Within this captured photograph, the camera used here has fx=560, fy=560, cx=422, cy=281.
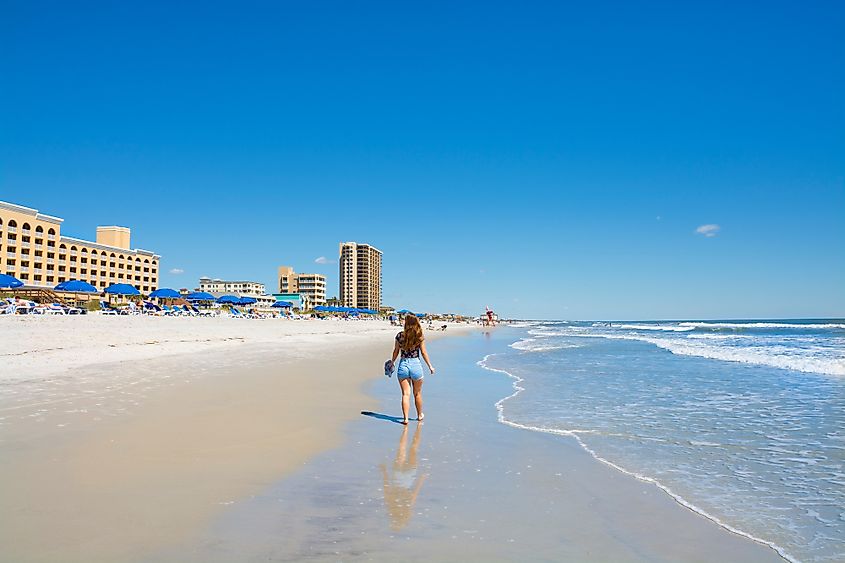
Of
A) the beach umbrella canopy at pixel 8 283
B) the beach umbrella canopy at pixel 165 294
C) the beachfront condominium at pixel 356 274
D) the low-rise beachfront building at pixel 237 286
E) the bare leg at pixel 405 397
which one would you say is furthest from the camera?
the beachfront condominium at pixel 356 274

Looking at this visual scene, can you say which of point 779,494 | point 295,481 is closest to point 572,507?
point 779,494

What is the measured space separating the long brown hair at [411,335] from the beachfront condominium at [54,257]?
2762 inches

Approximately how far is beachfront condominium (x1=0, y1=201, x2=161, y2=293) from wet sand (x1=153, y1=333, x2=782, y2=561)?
237 ft

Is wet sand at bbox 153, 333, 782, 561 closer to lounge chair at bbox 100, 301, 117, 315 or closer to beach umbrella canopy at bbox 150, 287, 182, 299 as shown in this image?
lounge chair at bbox 100, 301, 117, 315

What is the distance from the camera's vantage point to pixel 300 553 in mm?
3539

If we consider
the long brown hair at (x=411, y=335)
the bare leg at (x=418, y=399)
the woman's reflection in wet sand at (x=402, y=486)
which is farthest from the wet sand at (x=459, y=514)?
the long brown hair at (x=411, y=335)

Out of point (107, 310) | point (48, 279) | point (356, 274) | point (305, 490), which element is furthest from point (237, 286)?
point (305, 490)

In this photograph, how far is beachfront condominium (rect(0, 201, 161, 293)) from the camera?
65375 mm

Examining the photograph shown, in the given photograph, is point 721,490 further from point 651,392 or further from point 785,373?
point 785,373

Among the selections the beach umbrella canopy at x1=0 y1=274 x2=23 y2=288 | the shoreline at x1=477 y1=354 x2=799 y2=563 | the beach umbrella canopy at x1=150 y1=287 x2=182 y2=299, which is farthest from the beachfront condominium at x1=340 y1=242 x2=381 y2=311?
the shoreline at x1=477 y1=354 x2=799 y2=563

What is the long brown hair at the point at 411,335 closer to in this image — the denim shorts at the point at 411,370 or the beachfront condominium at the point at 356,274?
the denim shorts at the point at 411,370

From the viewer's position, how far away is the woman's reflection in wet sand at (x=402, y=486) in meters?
4.31

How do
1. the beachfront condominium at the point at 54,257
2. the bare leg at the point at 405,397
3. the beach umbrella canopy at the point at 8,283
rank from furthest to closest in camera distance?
the beachfront condominium at the point at 54,257 → the beach umbrella canopy at the point at 8,283 → the bare leg at the point at 405,397

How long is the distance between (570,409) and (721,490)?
4557mm
